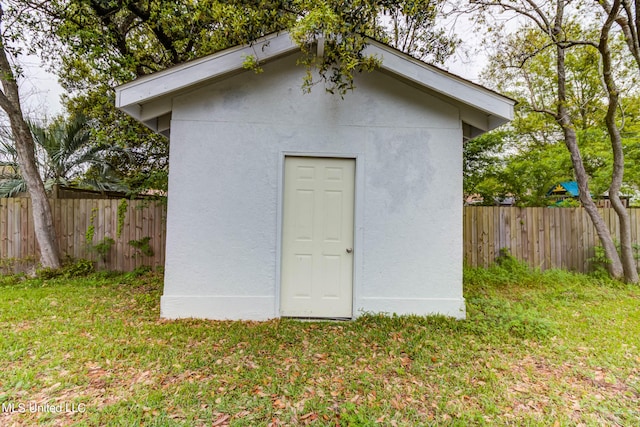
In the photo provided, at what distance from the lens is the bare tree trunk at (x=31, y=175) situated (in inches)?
240

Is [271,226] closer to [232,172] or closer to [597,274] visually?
[232,172]

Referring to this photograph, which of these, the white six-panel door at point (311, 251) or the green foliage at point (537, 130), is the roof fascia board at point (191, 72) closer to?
the white six-panel door at point (311, 251)

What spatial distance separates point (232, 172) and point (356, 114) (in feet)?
6.69

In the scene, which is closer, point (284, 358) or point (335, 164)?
point (284, 358)

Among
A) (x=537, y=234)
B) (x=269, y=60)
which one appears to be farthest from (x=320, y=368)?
(x=537, y=234)

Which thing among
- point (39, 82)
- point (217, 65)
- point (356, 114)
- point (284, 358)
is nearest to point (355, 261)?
point (284, 358)

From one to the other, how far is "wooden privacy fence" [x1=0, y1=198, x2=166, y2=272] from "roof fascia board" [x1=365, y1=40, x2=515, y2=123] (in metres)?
5.83

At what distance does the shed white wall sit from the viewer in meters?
4.30

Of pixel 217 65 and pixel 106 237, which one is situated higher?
pixel 217 65

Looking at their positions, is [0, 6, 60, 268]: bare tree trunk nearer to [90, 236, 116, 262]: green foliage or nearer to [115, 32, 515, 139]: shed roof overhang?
[90, 236, 116, 262]: green foliage

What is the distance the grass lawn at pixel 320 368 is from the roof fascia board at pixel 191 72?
3.18 m

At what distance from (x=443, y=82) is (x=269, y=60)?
2497 millimetres

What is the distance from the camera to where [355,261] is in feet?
14.3

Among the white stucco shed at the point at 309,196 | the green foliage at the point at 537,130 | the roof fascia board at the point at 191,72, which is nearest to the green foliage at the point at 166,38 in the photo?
the roof fascia board at the point at 191,72
